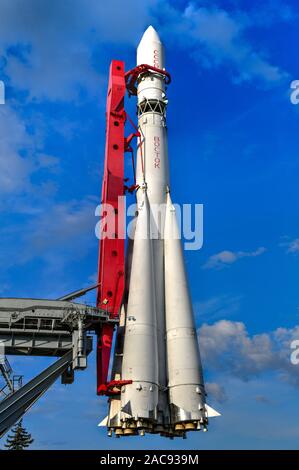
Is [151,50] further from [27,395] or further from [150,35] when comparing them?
[27,395]

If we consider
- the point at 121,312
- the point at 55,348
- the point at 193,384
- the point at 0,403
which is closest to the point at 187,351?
the point at 193,384

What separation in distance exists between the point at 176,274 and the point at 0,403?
13.0m

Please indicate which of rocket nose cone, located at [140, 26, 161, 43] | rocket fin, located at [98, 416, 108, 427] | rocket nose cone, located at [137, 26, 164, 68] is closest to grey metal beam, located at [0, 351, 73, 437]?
rocket fin, located at [98, 416, 108, 427]

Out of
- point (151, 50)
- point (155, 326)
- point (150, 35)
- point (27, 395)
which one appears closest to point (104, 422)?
point (27, 395)

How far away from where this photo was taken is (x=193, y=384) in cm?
3350

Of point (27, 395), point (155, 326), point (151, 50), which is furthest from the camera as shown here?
point (151, 50)

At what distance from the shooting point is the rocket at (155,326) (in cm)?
3275

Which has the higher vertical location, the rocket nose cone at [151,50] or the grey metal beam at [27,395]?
the rocket nose cone at [151,50]

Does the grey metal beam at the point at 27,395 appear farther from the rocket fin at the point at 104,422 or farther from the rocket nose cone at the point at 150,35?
the rocket nose cone at the point at 150,35

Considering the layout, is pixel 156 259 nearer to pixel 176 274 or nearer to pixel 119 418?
pixel 176 274

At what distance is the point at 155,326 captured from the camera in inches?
1373

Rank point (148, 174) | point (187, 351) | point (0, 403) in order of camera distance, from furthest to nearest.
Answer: point (148, 174), point (187, 351), point (0, 403)

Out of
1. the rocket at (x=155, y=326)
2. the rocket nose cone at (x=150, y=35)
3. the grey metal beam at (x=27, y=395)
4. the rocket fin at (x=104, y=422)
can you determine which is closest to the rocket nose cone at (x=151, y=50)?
the rocket nose cone at (x=150, y=35)

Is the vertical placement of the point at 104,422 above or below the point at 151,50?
below
